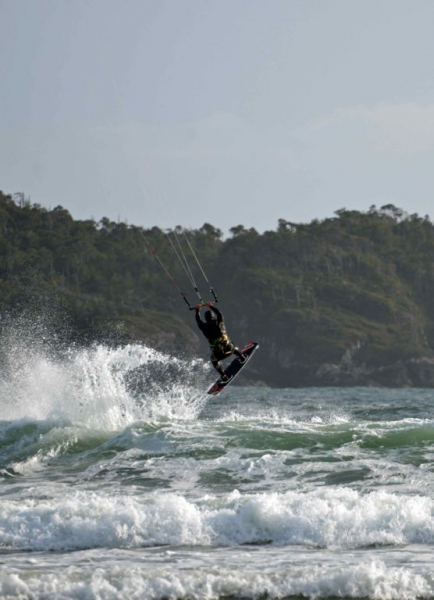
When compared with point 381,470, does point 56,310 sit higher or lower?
higher

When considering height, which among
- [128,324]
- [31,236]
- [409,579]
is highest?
[31,236]

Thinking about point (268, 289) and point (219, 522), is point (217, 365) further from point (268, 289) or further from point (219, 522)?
point (268, 289)

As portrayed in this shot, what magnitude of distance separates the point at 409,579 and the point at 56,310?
4308 inches

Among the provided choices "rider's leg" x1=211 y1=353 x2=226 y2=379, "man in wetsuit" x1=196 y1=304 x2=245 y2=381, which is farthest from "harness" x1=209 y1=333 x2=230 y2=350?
"rider's leg" x1=211 y1=353 x2=226 y2=379

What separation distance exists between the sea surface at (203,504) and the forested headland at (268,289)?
3248 inches

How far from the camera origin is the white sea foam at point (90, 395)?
2877 centimetres

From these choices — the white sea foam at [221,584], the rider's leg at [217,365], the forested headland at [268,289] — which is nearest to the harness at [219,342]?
the rider's leg at [217,365]

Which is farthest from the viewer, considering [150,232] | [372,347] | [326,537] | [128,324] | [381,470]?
[150,232]

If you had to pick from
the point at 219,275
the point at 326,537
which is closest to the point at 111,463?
the point at 326,537

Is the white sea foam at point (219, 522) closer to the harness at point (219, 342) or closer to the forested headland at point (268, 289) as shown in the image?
the harness at point (219, 342)

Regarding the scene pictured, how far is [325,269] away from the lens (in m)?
142

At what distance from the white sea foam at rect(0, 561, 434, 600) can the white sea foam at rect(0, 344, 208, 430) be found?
13.3 meters

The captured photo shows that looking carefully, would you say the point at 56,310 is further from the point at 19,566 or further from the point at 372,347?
the point at 19,566

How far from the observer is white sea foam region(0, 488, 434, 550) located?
16.6 m
